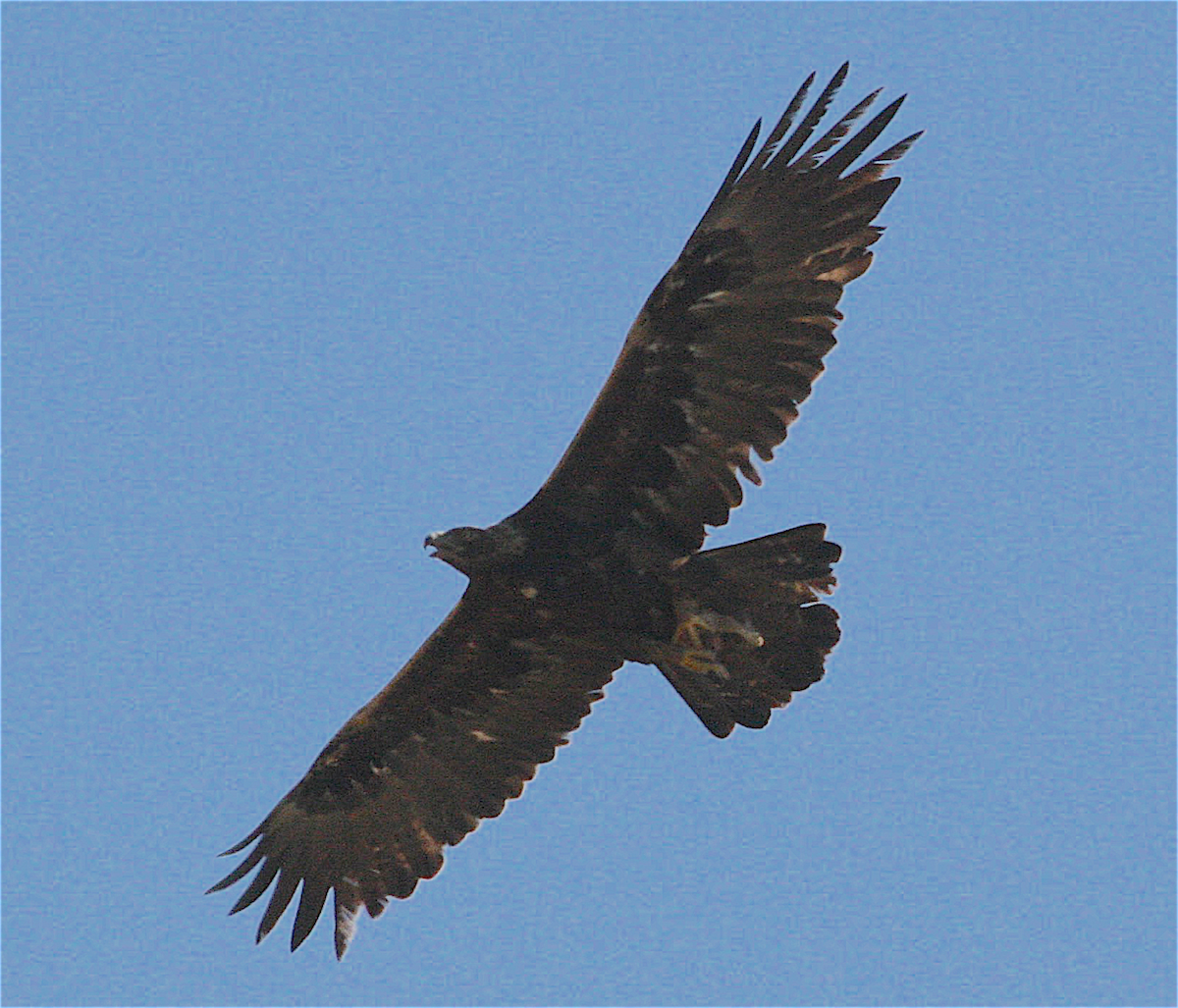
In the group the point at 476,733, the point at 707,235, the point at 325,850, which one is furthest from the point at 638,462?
the point at 325,850

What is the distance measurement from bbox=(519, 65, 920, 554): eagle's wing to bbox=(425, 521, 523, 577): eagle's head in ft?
1.43

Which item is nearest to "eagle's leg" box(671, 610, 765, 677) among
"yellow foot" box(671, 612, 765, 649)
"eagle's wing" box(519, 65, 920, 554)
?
"yellow foot" box(671, 612, 765, 649)

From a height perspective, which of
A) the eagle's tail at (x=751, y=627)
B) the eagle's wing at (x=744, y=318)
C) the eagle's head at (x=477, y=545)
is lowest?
the eagle's tail at (x=751, y=627)

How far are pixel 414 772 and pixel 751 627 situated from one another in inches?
99.6

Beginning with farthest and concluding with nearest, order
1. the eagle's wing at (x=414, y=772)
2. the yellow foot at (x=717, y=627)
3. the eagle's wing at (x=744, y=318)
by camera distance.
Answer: the eagle's wing at (x=414, y=772)
the yellow foot at (x=717, y=627)
the eagle's wing at (x=744, y=318)

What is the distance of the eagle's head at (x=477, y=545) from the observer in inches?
493

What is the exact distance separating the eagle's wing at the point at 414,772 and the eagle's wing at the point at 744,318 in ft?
5.14

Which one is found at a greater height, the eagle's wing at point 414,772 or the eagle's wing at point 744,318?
the eagle's wing at point 744,318

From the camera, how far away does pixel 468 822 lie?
1368 cm

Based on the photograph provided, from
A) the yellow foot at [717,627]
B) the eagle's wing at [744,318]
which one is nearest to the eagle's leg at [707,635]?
the yellow foot at [717,627]

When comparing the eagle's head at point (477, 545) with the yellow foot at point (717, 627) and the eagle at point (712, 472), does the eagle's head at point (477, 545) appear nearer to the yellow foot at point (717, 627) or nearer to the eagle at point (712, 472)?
the eagle at point (712, 472)

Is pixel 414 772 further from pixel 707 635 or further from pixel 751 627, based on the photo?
pixel 751 627

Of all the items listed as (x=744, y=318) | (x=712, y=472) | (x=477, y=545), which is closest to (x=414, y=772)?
(x=477, y=545)

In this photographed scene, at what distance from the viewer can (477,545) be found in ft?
41.1
